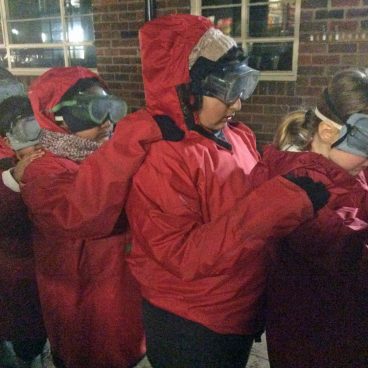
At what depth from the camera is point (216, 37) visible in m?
1.58

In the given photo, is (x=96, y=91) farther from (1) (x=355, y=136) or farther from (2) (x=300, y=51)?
(2) (x=300, y=51)

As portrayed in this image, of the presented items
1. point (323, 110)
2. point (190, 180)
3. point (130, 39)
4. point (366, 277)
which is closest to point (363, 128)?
point (323, 110)

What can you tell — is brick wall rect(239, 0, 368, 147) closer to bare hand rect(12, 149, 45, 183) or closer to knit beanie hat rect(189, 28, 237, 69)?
knit beanie hat rect(189, 28, 237, 69)

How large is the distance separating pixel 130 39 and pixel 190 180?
12.0ft

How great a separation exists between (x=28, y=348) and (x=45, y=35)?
5.19 m

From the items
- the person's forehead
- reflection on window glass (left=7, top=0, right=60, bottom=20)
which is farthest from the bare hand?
Answer: reflection on window glass (left=7, top=0, right=60, bottom=20)

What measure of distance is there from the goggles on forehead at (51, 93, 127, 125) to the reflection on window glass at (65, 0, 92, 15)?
164 inches

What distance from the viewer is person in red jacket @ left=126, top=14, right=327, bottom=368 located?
1406mm

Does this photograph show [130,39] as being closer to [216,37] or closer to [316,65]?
[316,65]

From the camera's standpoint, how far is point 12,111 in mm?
2451

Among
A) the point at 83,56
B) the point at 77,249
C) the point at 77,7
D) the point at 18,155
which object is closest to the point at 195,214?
the point at 77,249

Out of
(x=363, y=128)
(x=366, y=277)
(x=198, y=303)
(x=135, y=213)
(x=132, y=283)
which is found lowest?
(x=132, y=283)

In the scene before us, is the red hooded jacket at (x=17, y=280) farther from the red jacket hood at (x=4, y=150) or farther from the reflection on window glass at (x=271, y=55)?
the reflection on window glass at (x=271, y=55)

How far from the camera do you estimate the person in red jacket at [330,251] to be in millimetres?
1328
